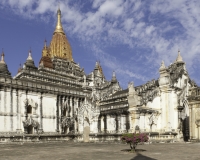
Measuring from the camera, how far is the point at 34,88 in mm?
46719

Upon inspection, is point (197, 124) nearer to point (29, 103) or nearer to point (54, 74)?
point (29, 103)

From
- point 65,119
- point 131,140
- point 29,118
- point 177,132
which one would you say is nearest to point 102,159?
point 131,140

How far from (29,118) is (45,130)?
13.8 ft

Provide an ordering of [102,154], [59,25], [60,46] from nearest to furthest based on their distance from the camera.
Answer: [102,154] → [60,46] → [59,25]

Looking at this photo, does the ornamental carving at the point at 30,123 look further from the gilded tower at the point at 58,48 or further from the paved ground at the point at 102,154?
the gilded tower at the point at 58,48

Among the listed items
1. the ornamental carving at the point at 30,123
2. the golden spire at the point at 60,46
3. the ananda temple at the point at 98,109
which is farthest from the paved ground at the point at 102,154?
the golden spire at the point at 60,46

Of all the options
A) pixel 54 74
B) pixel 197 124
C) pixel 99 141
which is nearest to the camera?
pixel 197 124

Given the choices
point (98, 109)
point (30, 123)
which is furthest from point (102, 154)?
point (30, 123)

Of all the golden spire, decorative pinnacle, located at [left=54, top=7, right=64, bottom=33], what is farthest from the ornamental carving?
decorative pinnacle, located at [left=54, top=7, right=64, bottom=33]

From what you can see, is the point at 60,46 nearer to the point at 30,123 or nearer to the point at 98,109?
the point at 30,123

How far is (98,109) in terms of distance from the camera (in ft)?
126

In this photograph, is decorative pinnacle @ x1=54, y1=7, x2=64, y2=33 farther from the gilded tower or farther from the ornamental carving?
the ornamental carving

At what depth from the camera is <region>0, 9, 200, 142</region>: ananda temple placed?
35.7m

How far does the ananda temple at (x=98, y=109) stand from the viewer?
35.7 m
